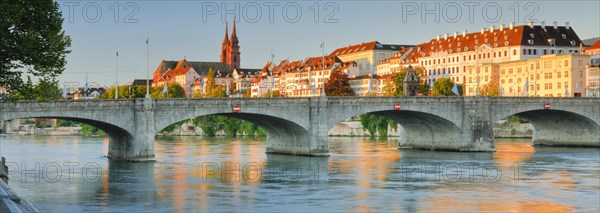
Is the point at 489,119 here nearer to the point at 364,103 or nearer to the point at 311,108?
the point at 364,103

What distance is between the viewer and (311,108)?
219ft

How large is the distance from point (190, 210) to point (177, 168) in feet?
71.4

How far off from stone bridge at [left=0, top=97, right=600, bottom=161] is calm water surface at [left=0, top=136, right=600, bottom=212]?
6.81 feet

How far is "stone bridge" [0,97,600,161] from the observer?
58.7 meters

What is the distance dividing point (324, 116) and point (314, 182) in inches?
762

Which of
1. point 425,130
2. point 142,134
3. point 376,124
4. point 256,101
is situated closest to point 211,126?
point 376,124

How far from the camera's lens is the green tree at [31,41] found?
37.5 metres

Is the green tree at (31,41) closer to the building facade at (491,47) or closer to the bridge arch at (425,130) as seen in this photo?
→ the bridge arch at (425,130)

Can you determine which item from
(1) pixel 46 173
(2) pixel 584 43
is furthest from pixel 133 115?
(2) pixel 584 43

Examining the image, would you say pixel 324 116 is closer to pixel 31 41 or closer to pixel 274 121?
pixel 274 121

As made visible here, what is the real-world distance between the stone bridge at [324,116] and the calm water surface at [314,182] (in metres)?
2.07

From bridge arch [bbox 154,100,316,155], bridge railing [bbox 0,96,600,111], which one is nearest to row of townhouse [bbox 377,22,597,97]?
bridge railing [bbox 0,96,600,111]

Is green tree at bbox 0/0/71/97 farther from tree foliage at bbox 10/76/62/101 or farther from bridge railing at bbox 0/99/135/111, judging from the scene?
bridge railing at bbox 0/99/135/111

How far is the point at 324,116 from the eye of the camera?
220 ft
